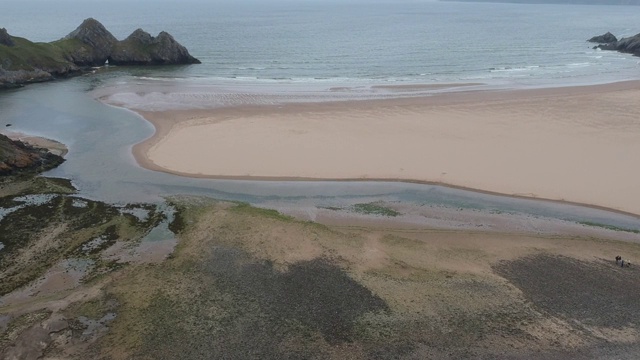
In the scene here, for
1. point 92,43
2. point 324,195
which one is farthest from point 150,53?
point 324,195

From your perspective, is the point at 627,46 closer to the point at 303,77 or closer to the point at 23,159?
the point at 303,77

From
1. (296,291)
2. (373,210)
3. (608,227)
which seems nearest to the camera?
(296,291)

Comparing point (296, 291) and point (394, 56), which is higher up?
point (394, 56)

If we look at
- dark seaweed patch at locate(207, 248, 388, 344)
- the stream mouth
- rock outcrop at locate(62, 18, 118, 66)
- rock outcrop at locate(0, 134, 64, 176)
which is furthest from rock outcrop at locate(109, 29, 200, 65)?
dark seaweed patch at locate(207, 248, 388, 344)

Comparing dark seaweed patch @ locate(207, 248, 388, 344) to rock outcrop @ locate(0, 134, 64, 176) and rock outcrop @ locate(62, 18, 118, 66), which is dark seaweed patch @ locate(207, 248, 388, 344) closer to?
rock outcrop @ locate(0, 134, 64, 176)

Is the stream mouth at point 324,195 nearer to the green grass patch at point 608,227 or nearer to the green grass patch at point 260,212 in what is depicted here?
the green grass patch at point 608,227

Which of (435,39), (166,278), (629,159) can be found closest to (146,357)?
(166,278)

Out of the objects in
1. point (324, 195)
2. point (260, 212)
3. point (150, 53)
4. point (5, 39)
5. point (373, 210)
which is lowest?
point (373, 210)
